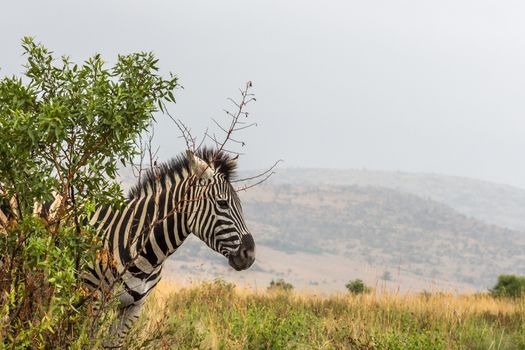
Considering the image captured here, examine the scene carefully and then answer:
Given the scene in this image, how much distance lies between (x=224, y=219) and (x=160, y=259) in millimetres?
729

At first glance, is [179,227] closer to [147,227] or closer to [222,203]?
[147,227]

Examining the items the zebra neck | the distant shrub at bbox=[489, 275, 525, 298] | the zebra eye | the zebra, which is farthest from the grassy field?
the distant shrub at bbox=[489, 275, 525, 298]

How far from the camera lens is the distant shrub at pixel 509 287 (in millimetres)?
18812

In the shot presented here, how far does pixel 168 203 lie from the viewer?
21.9 feet

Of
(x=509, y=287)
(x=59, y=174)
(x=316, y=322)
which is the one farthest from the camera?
(x=509, y=287)

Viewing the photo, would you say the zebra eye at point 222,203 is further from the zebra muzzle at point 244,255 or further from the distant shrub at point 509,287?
the distant shrub at point 509,287

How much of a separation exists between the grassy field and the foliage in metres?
0.98

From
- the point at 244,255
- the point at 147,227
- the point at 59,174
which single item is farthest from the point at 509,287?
the point at 59,174

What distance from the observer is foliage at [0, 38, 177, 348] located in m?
4.38

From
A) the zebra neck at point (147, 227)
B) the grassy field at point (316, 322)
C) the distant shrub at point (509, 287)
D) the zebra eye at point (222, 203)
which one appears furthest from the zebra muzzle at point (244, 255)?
the distant shrub at point (509, 287)

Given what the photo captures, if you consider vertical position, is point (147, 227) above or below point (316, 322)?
above

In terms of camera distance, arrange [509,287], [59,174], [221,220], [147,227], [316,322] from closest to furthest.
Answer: [59,174], [147,227], [221,220], [316,322], [509,287]

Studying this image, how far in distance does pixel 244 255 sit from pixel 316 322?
4.37 meters

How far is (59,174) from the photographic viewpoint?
466 centimetres
